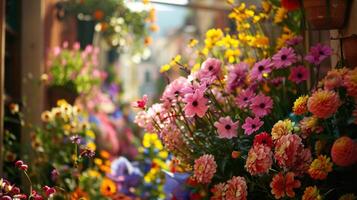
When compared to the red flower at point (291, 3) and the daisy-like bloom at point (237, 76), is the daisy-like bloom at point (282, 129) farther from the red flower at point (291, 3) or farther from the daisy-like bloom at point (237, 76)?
the red flower at point (291, 3)

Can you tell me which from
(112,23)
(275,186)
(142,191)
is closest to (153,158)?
(142,191)

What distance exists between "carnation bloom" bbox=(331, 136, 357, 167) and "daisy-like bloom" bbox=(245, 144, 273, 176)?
10.6 inches

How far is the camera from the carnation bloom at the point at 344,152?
203 cm

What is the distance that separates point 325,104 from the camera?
7.00ft

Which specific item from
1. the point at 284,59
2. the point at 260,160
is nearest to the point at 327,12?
the point at 284,59

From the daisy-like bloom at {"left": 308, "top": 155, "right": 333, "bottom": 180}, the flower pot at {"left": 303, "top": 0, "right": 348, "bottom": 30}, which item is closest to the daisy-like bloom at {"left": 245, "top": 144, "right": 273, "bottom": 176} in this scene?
the daisy-like bloom at {"left": 308, "top": 155, "right": 333, "bottom": 180}

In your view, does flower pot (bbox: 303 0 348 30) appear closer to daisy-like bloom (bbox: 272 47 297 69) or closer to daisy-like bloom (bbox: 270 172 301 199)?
daisy-like bloom (bbox: 272 47 297 69)

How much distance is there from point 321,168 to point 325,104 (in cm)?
24

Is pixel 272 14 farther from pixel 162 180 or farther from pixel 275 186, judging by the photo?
pixel 275 186

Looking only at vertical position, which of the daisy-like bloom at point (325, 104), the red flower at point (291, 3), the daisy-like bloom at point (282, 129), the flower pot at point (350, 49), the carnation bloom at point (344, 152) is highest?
the red flower at point (291, 3)

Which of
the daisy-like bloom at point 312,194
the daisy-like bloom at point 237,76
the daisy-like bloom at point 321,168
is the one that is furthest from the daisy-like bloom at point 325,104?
the daisy-like bloom at point 237,76

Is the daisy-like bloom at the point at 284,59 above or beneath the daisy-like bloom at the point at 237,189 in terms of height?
above

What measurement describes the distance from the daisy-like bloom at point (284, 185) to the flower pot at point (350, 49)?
67 cm

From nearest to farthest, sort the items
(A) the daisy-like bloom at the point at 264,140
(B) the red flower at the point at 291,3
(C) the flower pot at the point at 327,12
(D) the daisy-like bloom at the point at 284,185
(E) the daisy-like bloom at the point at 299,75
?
(D) the daisy-like bloom at the point at 284,185
(A) the daisy-like bloom at the point at 264,140
(C) the flower pot at the point at 327,12
(E) the daisy-like bloom at the point at 299,75
(B) the red flower at the point at 291,3
